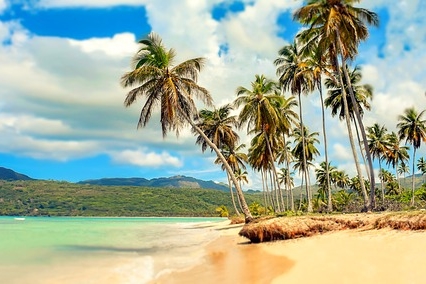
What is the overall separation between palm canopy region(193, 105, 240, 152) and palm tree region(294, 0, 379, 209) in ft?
69.5

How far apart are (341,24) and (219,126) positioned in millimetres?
23043

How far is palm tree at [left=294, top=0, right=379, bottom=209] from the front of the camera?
22.8 meters

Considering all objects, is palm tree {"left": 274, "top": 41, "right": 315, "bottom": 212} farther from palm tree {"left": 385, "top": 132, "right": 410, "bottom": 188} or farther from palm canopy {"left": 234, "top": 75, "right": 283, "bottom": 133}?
palm tree {"left": 385, "top": 132, "right": 410, "bottom": 188}

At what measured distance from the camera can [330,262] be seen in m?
10.6

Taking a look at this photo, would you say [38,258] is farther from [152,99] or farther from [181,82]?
[181,82]

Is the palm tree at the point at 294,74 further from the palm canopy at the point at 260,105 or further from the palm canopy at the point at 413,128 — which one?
the palm canopy at the point at 413,128

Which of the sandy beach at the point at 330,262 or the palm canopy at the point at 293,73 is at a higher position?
the palm canopy at the point at 293,73

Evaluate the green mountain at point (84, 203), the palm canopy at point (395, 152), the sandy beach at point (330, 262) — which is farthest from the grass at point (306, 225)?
the green mountain at point (84, 203)

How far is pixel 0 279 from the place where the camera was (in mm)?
13273

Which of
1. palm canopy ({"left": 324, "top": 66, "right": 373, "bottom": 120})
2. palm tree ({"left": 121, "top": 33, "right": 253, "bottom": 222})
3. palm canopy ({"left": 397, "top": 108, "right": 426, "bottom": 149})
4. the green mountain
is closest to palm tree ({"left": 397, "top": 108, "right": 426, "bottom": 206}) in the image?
palm canopy ({"left": 397, "top": 108, "right": 426, "bottom": 149})

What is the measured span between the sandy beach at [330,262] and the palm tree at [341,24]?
9.55 m

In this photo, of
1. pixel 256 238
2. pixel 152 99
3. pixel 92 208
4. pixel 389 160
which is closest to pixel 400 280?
pixel 256 238

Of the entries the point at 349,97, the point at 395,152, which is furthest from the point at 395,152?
the point at 349,97

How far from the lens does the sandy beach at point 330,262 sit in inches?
344
